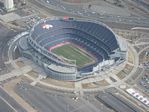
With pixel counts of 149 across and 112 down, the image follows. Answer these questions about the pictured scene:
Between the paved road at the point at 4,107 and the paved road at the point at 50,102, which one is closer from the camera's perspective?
the paved road at the point at 4,107

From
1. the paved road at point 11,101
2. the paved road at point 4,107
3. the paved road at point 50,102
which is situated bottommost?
the paved road at point 4,107

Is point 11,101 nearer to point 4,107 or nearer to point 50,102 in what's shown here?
point 4,107

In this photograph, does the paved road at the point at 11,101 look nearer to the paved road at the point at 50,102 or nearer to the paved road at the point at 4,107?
the paved road at the point at 4,107

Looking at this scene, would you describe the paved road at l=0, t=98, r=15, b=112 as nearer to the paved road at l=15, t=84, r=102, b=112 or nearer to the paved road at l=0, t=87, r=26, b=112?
the paved road at l=0, t=87, r=26, b=112

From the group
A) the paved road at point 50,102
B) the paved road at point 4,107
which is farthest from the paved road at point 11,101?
the paved road at point 50,102

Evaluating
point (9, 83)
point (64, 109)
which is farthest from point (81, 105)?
point (9, 83)

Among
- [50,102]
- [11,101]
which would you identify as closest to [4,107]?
[11,101]

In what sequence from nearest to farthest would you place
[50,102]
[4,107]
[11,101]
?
[4,107] → [11,101] → [50,102]

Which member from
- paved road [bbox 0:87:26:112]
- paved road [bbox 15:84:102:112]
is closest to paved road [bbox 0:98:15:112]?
paved road [bbox 0:87:26:112]

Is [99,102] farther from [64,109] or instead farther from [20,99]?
[20,99]
